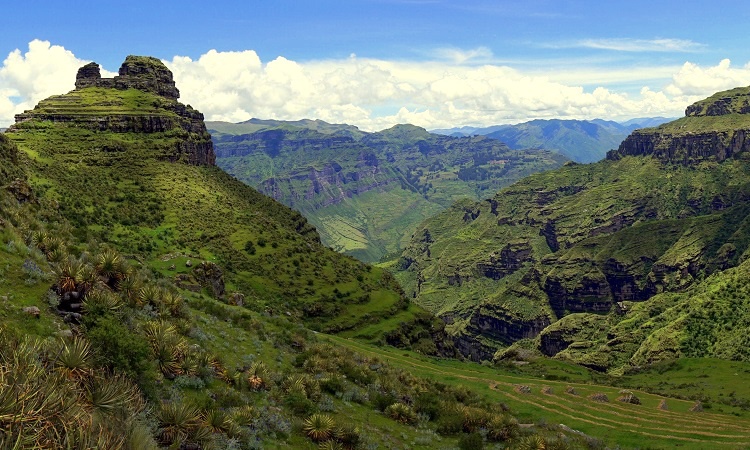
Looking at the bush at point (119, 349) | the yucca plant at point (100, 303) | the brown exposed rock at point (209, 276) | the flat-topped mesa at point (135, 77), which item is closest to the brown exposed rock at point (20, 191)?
the yucca plant at point (100, 303)

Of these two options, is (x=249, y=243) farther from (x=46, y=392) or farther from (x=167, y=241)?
(x=46, y=392)

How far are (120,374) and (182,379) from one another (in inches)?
174

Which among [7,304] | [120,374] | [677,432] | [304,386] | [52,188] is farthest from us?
[52,188]

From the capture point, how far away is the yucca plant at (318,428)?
767 inches

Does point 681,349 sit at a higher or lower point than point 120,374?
lower

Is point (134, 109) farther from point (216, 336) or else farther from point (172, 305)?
point (172, 305)

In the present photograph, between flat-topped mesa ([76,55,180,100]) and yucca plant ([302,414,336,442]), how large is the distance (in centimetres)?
16388

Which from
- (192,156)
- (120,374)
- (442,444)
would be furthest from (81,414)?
(192,156)

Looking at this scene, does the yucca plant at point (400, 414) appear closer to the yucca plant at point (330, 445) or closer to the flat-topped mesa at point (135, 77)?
the yucca plant at point (330, 445)

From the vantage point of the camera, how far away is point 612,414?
49.3m

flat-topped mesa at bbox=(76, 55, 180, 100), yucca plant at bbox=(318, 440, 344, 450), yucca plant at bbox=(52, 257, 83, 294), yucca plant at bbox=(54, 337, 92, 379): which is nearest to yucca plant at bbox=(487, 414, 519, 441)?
yucca plant at bbox=(318, 440, 344, 450)

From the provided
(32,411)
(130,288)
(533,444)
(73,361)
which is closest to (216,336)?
(130,288)

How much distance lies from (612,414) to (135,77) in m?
169

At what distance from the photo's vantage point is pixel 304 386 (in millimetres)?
24234
